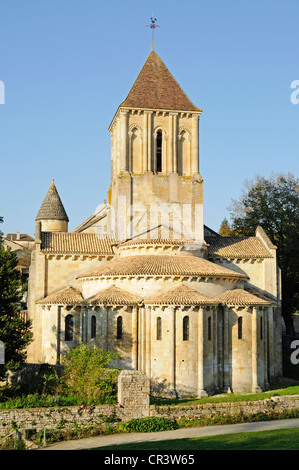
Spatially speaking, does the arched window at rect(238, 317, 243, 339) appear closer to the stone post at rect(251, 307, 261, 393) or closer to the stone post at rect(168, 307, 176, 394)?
the stone post at rect(251, 307, 261, 393)

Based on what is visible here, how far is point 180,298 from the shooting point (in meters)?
30.8

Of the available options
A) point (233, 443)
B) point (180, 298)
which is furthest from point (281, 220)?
point (233, 443)

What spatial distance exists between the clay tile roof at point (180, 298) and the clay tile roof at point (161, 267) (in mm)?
948

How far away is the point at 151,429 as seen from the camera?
23.9 m

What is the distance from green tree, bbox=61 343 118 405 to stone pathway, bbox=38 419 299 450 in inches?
102

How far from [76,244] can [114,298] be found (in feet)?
26.5

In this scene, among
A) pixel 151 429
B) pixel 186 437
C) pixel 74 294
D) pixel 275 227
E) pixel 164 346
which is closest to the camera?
pixel 186 437

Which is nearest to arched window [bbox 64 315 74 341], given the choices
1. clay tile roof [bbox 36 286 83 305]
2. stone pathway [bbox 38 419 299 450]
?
clay tile roof [bbox 36 286 83 305]

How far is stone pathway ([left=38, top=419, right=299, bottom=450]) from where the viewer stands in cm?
2180

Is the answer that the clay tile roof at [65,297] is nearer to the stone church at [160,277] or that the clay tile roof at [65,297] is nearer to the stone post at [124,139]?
the stone church at [160,277]

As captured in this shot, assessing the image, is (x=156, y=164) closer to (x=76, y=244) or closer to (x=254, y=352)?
(x=76, y=244)
